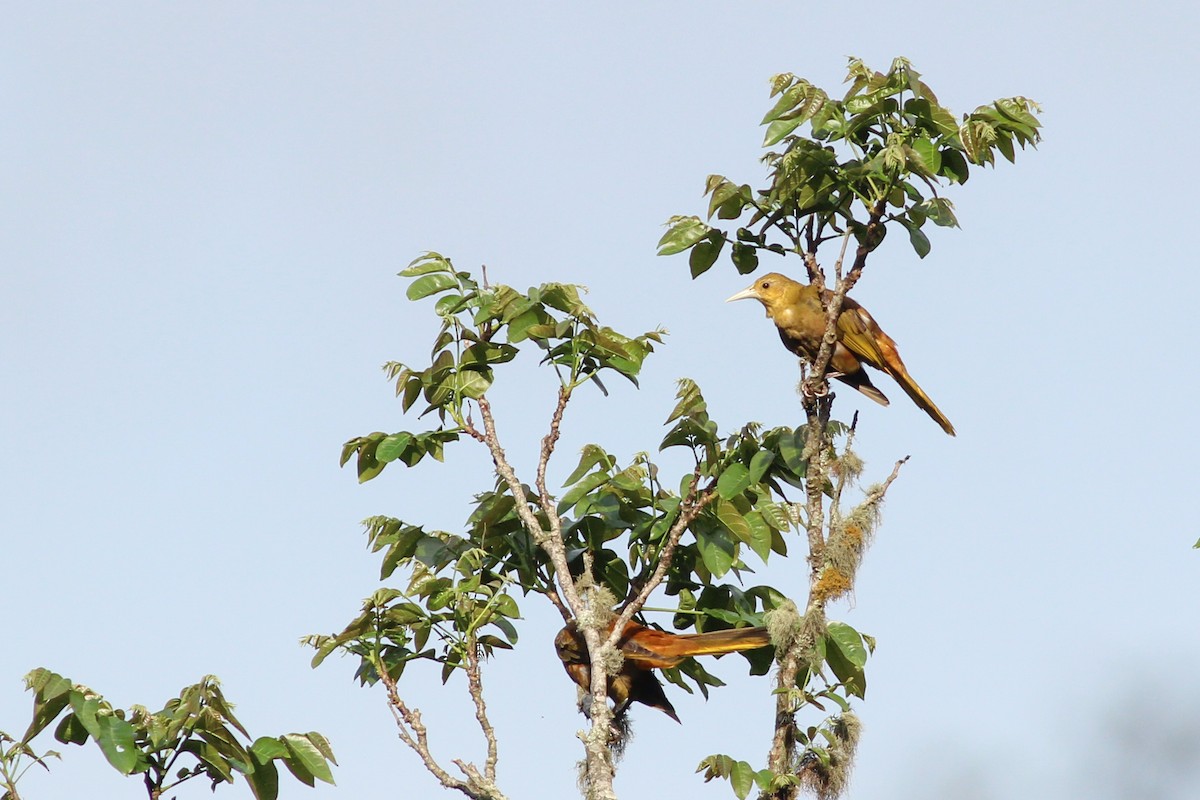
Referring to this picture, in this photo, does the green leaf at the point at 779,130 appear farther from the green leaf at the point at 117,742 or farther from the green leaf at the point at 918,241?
the green leaf at the point at 117,742

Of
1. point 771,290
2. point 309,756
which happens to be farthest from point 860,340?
point 309,756

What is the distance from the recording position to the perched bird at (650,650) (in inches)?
Result: 226

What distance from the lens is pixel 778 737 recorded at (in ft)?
17.1

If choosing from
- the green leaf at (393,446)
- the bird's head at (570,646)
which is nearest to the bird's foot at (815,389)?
the bird's head at (570,646)

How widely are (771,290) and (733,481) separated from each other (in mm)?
2704

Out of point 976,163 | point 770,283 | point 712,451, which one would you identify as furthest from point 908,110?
point 770,283

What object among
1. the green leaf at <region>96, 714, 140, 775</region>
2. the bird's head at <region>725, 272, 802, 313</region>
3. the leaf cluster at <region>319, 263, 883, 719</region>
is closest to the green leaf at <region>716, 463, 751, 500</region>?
the leaf cluster at <region>319, 263, 883, 719</region>

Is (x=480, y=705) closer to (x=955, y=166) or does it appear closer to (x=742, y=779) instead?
(x=742, y=779)

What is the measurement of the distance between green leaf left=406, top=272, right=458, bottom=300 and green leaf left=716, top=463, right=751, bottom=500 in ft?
4.16

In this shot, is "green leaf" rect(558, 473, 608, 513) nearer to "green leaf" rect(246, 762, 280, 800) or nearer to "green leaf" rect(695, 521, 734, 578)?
"green leaf" rect(695, 521, 734, 578)

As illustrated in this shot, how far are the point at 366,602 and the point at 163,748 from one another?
3.37 ft

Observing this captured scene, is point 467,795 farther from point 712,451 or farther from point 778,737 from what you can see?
point 712,451

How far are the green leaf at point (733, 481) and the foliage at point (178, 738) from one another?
1642 millimetres

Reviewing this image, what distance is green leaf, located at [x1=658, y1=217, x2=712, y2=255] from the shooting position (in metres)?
5.75
